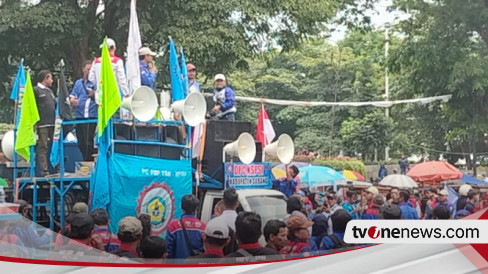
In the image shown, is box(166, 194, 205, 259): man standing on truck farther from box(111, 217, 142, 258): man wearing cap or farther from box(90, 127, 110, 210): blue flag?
box(90, 127, 110, 210): blue flag

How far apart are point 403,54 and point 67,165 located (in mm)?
1455

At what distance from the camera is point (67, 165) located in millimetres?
2547

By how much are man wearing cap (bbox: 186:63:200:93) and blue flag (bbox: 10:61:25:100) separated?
2.06 feet

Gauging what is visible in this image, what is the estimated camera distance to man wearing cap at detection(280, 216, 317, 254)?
2.78 metres

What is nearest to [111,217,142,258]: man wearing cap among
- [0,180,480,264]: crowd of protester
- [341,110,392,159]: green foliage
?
[0,180,480,264]: crowd of protester

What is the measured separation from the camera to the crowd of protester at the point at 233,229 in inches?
99.0

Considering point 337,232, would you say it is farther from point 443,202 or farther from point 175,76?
point 175,76

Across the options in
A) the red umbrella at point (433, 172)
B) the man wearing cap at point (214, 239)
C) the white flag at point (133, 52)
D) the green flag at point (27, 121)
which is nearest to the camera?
the green flag at point (27, 121)

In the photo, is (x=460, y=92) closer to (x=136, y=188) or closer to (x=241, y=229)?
(x=241, y=229)

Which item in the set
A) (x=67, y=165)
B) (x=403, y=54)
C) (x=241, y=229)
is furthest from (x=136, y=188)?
(x=403, y=54)

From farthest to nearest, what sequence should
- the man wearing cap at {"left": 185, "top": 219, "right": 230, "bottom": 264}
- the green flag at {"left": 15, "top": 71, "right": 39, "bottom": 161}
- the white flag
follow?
the man wearing cap at {"left": 185, "top": 219, "right": 230, "bottom": 264}, the white flag, the green flag at {"left": 15, "top": 71, "right": 39, "bottom": 161}

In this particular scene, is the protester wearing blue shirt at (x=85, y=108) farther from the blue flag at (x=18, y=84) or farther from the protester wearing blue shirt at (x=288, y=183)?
the protester wearing blue shirt at (x=288, y=183)

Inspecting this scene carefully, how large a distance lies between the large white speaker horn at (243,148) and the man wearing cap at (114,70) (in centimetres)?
47

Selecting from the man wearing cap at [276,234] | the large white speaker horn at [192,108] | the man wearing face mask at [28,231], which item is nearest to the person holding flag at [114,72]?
the large white speaker horn at [192,108]
